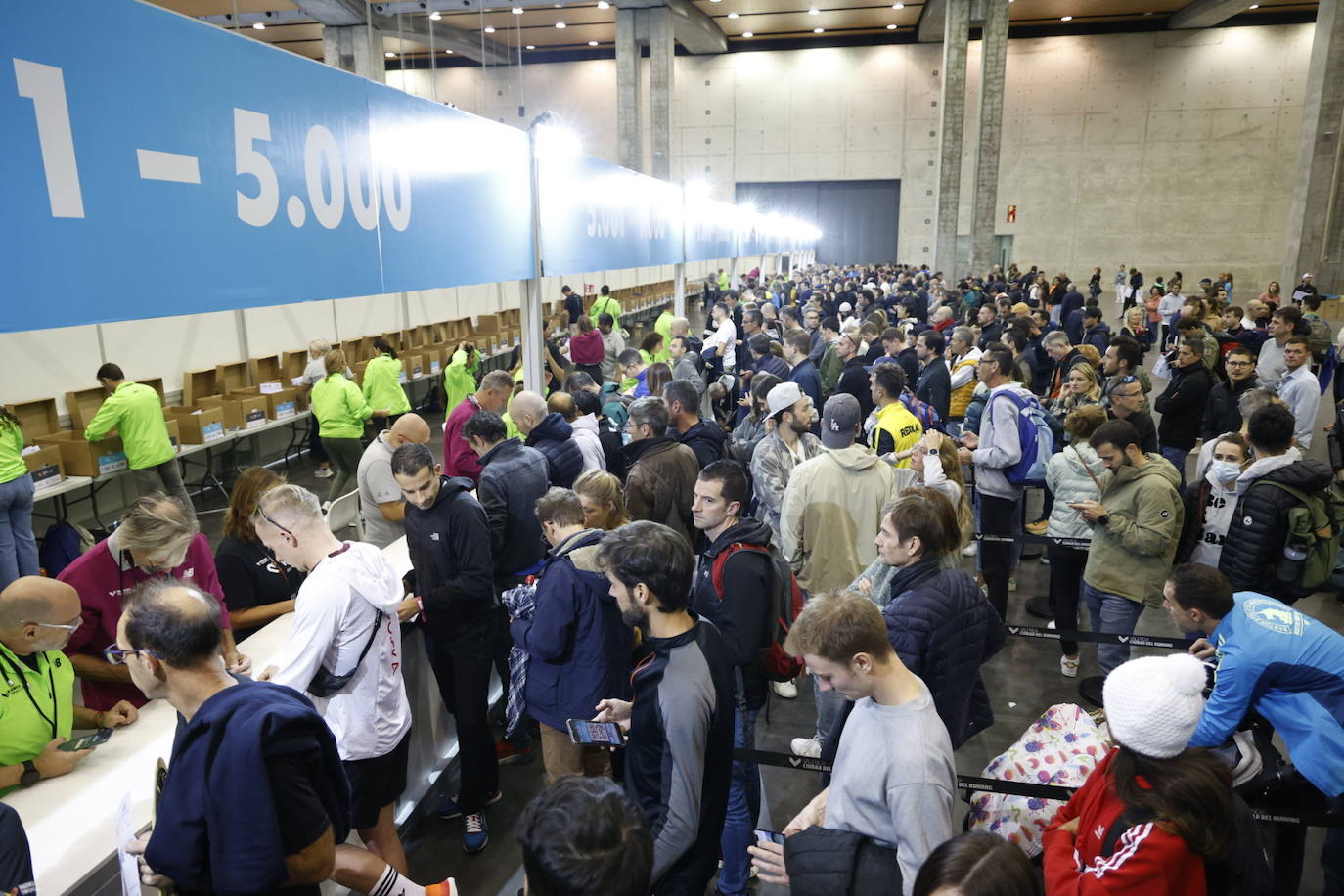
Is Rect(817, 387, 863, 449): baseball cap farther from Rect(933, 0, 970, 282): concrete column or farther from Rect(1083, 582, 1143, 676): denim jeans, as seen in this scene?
Rect(933, 0, 970, 282): concrete column

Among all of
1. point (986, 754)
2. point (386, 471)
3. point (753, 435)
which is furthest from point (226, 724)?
point (753, 435)

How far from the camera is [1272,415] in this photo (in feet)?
11.2

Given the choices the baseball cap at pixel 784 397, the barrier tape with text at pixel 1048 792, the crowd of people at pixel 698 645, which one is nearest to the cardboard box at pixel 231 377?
the crowd of people at pixel 698 645

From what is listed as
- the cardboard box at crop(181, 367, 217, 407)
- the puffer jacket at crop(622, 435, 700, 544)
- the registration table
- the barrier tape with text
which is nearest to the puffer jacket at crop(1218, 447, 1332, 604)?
the barrier tape with text

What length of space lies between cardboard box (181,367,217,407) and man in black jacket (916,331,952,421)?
6.83m

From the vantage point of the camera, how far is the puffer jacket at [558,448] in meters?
4.15

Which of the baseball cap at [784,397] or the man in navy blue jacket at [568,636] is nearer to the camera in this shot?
the man in navy blue jacket at [568,636]

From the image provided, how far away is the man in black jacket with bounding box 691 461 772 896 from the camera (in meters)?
2.71

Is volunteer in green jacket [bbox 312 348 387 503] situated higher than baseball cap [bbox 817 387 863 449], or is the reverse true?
baseball cap [bbox 817 387 863 449]

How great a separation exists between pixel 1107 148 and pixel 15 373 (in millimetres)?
28883

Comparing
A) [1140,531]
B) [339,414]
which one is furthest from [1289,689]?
[339,414]

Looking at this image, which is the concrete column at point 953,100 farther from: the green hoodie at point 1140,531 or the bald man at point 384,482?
the bald man at point 384,482

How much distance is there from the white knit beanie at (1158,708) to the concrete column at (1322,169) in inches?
827

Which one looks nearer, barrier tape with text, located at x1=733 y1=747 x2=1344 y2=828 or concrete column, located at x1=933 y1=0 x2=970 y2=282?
barrier tape with text, located at x1=733 y1=747 x2=1344 y2=828
